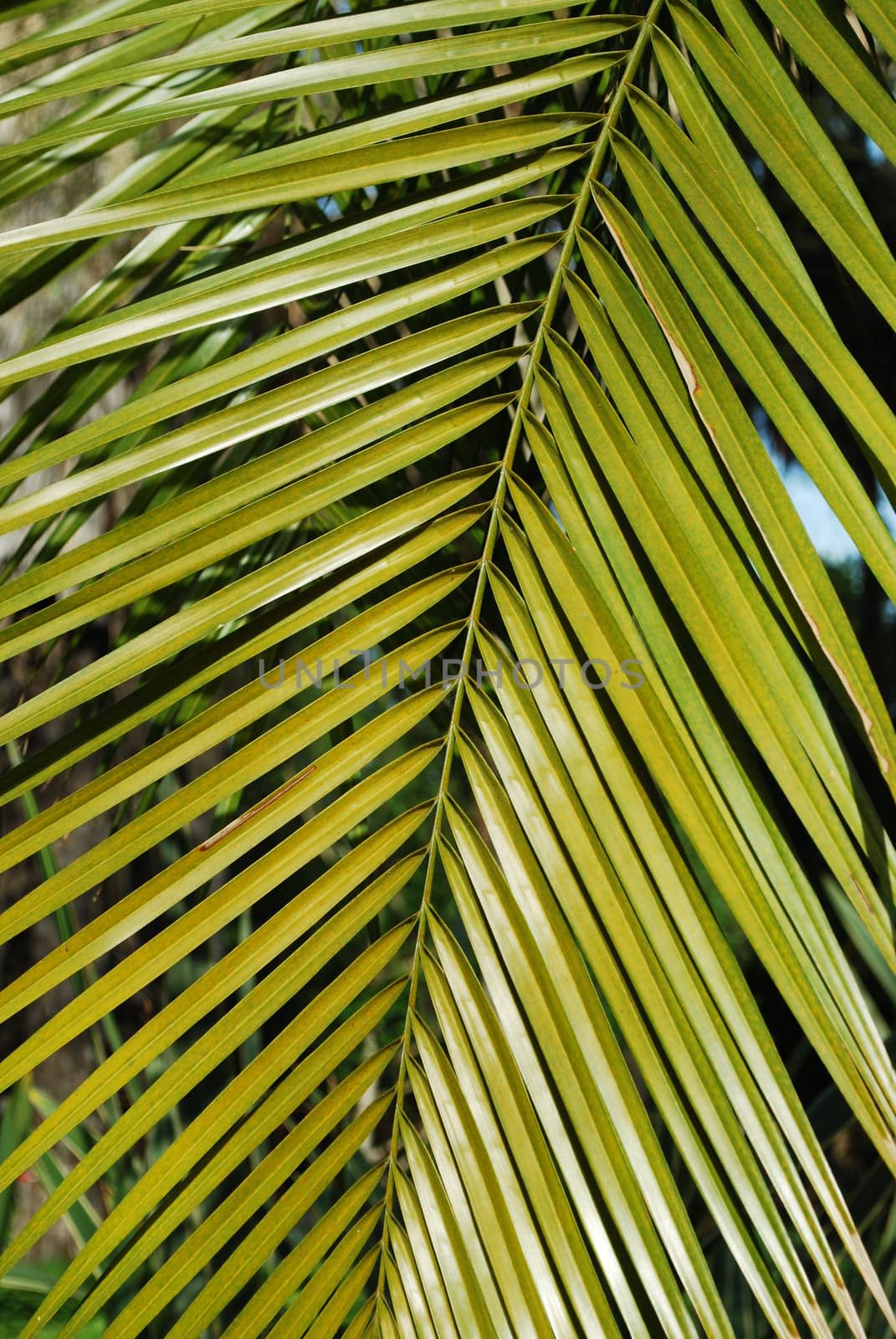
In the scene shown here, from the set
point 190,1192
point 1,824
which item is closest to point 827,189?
point 190,1192

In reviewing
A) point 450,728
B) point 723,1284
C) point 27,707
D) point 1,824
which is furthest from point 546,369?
point 723,1284

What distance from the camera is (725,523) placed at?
475 mm

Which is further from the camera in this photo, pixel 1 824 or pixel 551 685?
pixel 1 824

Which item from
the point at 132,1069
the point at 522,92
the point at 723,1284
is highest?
the point at 522,92

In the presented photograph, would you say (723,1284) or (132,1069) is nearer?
(132,1069)

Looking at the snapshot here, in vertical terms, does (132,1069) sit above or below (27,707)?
below

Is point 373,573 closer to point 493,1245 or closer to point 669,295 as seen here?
point 669,295

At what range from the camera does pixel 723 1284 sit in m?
1.16

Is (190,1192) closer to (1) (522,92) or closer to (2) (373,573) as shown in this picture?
(2) (373,573)

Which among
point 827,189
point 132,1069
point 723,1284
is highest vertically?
point 827,189

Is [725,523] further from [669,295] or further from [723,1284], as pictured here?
[723,1284]

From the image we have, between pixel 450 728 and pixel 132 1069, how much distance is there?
0.75 feet

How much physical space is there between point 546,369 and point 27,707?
1.04ft

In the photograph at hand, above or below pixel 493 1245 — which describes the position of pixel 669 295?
above
